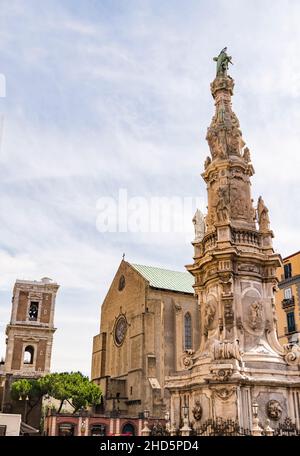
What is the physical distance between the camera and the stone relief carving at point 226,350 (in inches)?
652

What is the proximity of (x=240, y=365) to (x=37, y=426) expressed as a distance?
1258 inches

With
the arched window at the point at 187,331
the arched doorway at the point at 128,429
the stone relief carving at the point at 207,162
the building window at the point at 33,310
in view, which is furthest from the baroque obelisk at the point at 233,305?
the building window at the point at 33,310

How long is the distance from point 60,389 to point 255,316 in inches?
1122

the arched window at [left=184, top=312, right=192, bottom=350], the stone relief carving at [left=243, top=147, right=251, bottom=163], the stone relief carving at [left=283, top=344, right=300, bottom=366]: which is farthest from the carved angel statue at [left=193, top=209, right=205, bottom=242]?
the arched window at [left=184, top=312, right=192, bottom=350]

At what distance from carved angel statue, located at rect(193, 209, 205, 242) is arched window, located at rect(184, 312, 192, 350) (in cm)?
2850

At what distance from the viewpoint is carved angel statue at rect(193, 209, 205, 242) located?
2236 centimetres

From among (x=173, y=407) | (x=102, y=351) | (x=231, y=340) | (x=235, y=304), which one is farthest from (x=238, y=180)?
(x=102, y=351)

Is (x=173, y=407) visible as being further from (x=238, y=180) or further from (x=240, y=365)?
(x=238, y=180)

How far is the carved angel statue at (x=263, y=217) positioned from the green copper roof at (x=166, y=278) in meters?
30.4

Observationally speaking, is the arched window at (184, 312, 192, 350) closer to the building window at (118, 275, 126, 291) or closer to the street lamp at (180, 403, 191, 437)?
the building window at (118, 275, 126, 291)

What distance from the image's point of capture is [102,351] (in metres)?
55.6

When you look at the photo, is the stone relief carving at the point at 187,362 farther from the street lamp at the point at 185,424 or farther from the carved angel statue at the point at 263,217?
the carved angel statue at the point at 263,217

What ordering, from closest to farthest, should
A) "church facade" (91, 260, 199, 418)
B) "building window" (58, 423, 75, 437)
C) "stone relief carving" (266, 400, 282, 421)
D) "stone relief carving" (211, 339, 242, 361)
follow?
1. "stone relief carving" (266, 400, 282, 421)
2. "stone relief carving" (211, 339, 242, 361)
3. "building window" (58, 423, 75, 437)
4. "church facade" (91, 260, 199, 418)

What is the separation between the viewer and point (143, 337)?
47.1 meters
